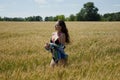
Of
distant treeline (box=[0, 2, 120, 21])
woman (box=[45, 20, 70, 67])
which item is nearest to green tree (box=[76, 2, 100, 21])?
distant treeline (box=[0, 2, 120, 21])

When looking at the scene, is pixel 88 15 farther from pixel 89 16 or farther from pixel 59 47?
pixel 59 47

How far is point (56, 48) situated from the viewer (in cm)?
587

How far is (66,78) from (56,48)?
1415mm

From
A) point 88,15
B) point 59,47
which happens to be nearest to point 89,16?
point 88,15

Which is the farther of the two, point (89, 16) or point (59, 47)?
point (89, 16)

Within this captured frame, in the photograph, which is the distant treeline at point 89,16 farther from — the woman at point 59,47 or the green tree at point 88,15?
the woman at point 59,47

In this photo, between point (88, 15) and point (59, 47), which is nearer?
point (59, 47)

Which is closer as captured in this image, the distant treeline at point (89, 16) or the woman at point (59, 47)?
the woman at point (59, 47)

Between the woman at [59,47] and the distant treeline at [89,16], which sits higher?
the woman at [59,47]

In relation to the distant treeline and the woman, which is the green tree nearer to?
the distant treeline

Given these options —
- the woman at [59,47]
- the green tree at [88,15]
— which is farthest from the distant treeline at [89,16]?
the woman at [59,47]

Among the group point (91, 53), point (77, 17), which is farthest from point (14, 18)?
point (91, 53)

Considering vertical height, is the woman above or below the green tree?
above

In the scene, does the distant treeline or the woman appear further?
the distant treeline
